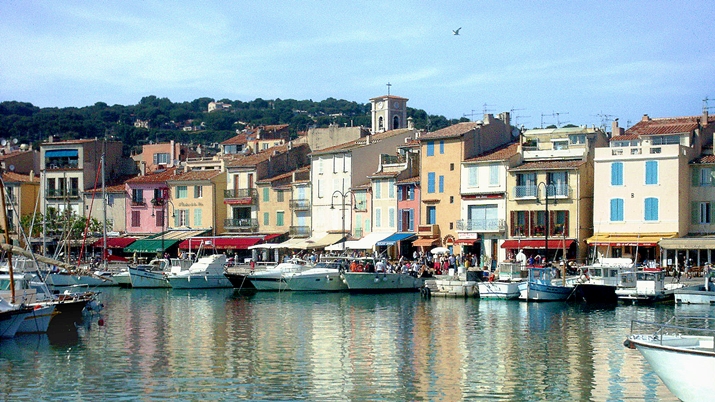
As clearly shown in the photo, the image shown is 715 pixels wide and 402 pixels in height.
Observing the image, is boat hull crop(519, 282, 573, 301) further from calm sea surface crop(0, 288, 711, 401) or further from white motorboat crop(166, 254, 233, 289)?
white motorboat crop(166, 254, 233, 289)

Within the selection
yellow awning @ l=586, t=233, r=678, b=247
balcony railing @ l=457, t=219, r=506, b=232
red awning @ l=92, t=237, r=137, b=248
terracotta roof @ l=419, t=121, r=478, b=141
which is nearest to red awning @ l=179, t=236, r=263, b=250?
red awning @ l=92, t=237, r=137, b=248

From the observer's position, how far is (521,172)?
65750 mm

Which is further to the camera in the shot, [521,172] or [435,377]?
[521,172]

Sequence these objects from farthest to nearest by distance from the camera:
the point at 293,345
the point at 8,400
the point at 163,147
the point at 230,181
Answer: the point at 163,147 → the point at 230,181 → the point at 293,345 → the point at 8,400

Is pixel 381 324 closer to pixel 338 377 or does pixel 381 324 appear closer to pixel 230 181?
pixel 338 377

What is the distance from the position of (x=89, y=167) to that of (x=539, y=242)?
141 feet

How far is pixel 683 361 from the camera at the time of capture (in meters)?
22.8

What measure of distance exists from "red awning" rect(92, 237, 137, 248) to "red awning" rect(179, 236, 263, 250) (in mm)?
5795

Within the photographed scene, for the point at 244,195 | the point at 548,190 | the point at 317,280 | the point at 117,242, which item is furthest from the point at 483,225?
the point at 117,242

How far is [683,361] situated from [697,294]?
92.8ft

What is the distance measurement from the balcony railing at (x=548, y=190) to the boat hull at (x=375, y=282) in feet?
34.0

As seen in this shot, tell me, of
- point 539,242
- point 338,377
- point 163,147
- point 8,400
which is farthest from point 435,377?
point 163,147

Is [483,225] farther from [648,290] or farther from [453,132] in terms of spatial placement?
[648,290]

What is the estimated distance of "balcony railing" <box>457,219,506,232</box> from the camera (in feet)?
218
